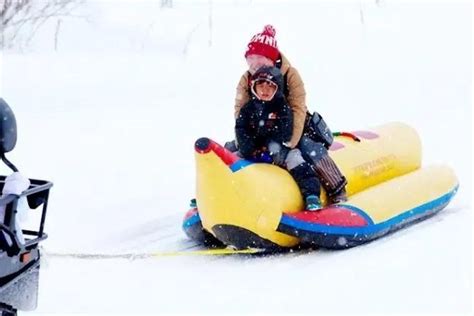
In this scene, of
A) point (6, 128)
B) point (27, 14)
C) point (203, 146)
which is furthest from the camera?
point (27, 14)

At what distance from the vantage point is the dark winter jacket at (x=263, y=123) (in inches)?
293

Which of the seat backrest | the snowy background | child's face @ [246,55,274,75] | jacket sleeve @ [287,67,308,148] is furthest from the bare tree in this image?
the seat backrest

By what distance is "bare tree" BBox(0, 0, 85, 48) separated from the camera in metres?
15.6

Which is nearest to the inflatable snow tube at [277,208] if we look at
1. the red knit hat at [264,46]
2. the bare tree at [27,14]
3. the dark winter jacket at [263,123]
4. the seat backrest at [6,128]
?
the dark winter jacket at [263,123]

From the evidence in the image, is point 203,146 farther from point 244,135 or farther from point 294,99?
point 294,99

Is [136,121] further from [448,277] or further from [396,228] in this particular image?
[448,277]

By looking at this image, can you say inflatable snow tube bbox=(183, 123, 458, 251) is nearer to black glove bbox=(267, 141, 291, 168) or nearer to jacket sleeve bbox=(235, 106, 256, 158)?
black glove bbox=(267, 141, 291, 168)

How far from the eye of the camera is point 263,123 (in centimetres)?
750

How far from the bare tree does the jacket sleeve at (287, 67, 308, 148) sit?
29.3 ft

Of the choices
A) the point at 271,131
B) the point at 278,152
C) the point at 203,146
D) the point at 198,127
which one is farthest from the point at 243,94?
the point at 198,127

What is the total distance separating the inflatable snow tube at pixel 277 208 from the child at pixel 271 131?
0.30 feet

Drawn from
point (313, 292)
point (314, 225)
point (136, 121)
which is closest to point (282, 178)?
point (314, 225)

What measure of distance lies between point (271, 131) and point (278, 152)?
0.54 feet

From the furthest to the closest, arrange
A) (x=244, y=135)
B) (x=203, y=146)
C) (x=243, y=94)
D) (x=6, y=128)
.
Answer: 1. (x=243, y=94)
2. (x=244, y=135)
3. (x=203, y=146)
4. (x=6, y=128)
